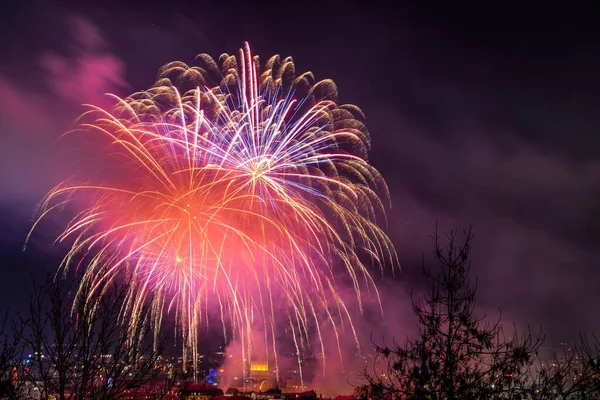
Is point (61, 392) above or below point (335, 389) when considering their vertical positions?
above

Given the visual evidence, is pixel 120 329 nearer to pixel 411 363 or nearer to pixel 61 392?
pixel 61 392

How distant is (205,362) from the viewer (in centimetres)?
12119

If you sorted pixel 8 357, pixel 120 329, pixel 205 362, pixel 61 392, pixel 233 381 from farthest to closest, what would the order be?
pixel 205 362
pixel 233 381
pixel 8 357
pixel 120 329
pixel 61 392

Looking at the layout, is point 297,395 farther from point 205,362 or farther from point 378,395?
point 378,395

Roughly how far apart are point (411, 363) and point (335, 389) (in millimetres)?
111586

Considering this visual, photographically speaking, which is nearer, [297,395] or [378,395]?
[378,395]

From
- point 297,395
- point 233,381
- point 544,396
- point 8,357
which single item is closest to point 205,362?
point 233,381

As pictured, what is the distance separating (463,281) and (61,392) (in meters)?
11.1

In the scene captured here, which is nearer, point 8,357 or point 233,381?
point 8,357

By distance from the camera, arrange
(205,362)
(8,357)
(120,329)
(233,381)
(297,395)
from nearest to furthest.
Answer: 1. (120,329)
2. (8,357)
3. (297,395)
4. (233,381)
5. (205,362)

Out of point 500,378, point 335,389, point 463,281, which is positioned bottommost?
point 335,389

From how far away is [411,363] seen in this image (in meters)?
12.3

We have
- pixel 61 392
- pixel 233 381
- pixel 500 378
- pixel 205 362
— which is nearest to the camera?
pixel 500 378

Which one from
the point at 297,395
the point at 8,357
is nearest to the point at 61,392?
the point at 8,357
